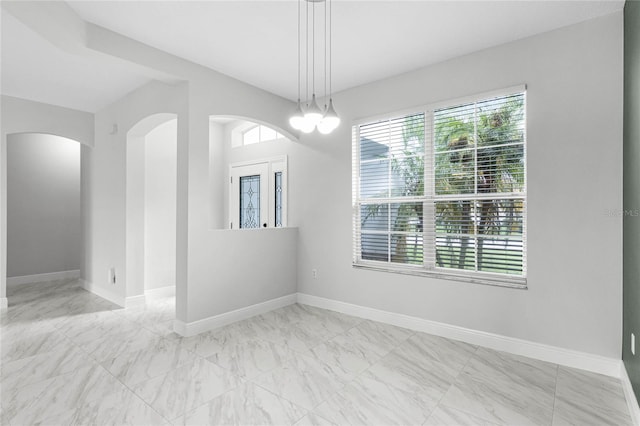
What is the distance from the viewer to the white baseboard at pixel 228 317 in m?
3.51

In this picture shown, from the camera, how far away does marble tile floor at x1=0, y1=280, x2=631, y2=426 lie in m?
2.10

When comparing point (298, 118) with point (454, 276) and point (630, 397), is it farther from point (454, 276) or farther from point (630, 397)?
point (630, 397)

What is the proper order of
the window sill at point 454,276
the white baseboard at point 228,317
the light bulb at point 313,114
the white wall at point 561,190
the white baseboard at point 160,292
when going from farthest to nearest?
the white baseboard at point 160,292, the white baseboard at point 228,317, the window sill at point 454,276, the white wall at point 561,190, the light bulb at point 313,114

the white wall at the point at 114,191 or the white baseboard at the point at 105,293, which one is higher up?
the white wall at the point at 114,191

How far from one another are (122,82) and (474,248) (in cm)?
459

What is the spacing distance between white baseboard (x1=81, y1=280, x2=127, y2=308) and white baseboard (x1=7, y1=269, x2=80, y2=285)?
129 cm

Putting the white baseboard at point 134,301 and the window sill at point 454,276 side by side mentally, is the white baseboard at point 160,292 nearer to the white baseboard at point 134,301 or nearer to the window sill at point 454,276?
the white baseboard at point 134,301

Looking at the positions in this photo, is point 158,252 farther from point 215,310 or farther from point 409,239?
point 409,239

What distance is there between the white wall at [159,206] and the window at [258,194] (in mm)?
1135

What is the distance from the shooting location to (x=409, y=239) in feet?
12.5

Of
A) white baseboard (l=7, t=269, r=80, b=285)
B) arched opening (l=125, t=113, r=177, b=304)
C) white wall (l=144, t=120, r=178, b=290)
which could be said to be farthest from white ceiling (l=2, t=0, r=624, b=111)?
white baseboard (l=7, t=269, r=80, b=285)

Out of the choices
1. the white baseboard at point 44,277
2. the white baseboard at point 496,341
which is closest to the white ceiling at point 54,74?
the white baseboard at point 44,277

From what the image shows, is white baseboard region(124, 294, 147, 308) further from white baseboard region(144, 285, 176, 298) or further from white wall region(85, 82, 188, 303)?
white baseboard region(144, 285, 176, 298)

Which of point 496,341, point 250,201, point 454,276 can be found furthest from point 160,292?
point 496,341
